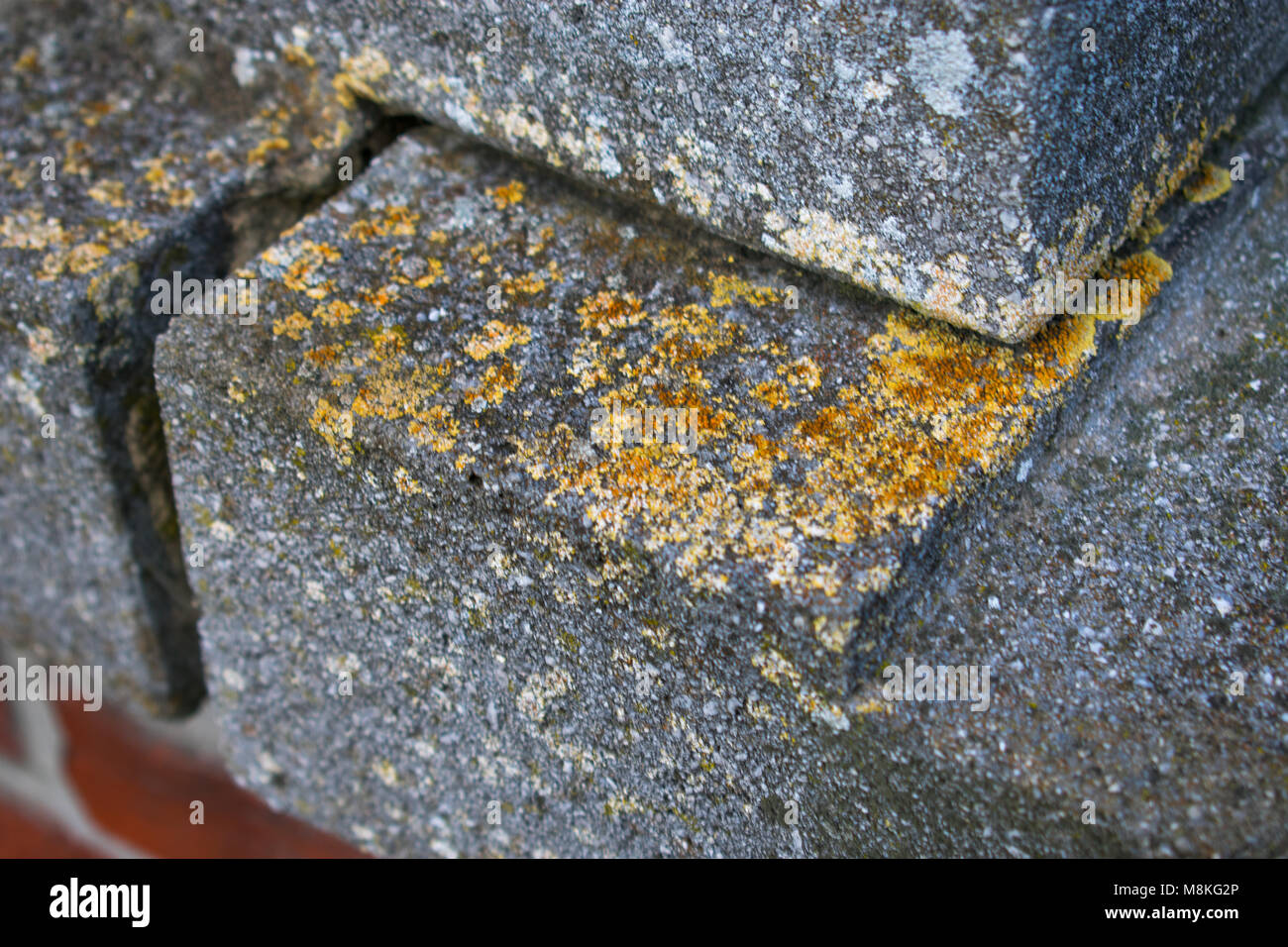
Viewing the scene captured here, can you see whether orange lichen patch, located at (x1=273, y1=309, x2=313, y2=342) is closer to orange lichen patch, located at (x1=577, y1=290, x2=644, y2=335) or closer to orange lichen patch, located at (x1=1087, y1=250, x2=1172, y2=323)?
orange lichen patch, located at (x1=577, y1=290, x2=644, y2=335)

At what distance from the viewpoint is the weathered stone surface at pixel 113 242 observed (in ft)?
3.74

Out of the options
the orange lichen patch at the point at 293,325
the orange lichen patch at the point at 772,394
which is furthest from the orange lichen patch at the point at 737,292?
the orange lichen patch at the point at 293,325

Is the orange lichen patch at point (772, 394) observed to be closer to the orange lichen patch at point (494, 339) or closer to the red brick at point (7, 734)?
the orange lichen patch at point (494, 339)

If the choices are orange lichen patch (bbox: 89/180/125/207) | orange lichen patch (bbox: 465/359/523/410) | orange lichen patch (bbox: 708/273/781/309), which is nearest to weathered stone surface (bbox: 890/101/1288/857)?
orange lichen patch (bbox: 708/273/781/309)

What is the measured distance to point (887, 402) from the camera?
947mm

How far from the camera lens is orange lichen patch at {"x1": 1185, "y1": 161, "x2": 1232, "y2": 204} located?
113 centimetres

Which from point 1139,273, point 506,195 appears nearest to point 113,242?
point 506,195

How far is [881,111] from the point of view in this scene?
2.87 ft

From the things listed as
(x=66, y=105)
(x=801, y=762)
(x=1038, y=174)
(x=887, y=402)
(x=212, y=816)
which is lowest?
(x=212, y=816)

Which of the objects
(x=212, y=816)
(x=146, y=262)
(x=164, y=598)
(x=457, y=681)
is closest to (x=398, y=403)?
(x=457, y=681)

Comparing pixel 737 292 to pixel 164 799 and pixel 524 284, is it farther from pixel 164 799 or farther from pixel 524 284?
pixel 164 799

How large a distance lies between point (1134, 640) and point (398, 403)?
73 centimetres

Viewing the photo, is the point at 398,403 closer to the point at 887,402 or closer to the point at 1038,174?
the point at 887,402

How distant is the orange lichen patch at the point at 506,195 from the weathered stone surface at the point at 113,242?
22cm
